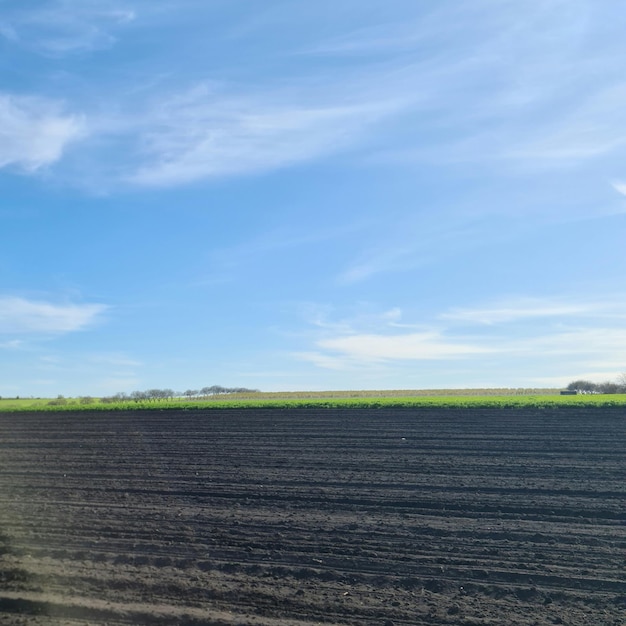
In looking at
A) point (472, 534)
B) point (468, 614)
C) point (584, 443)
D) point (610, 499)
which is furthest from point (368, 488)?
point (584, 443)

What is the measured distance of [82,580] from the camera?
7.98m

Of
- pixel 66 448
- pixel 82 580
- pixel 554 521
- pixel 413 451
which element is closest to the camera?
pixel 82 580

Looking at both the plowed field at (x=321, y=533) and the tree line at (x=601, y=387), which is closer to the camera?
the plowed field at (x=321, y=533)

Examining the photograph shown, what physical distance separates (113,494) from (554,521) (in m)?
8.56

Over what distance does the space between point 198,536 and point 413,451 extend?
927 cm

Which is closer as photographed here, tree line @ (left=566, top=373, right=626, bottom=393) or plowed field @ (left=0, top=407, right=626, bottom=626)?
plowed field @ (left=0, top=407, right=626, bottom=626)

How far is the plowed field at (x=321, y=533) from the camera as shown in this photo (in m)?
7.06

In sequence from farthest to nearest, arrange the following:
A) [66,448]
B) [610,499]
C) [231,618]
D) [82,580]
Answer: [66,448] → [610,499] → [82,580] → [231,618]

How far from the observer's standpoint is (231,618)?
673 cm

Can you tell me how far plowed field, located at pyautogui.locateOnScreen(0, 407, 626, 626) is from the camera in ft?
23.2

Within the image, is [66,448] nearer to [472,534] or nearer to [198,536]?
[198,536]

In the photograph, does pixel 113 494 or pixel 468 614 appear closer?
pixel 468 614

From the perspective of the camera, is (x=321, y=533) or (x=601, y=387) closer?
(x=321, y=533)

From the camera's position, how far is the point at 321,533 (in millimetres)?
9773
